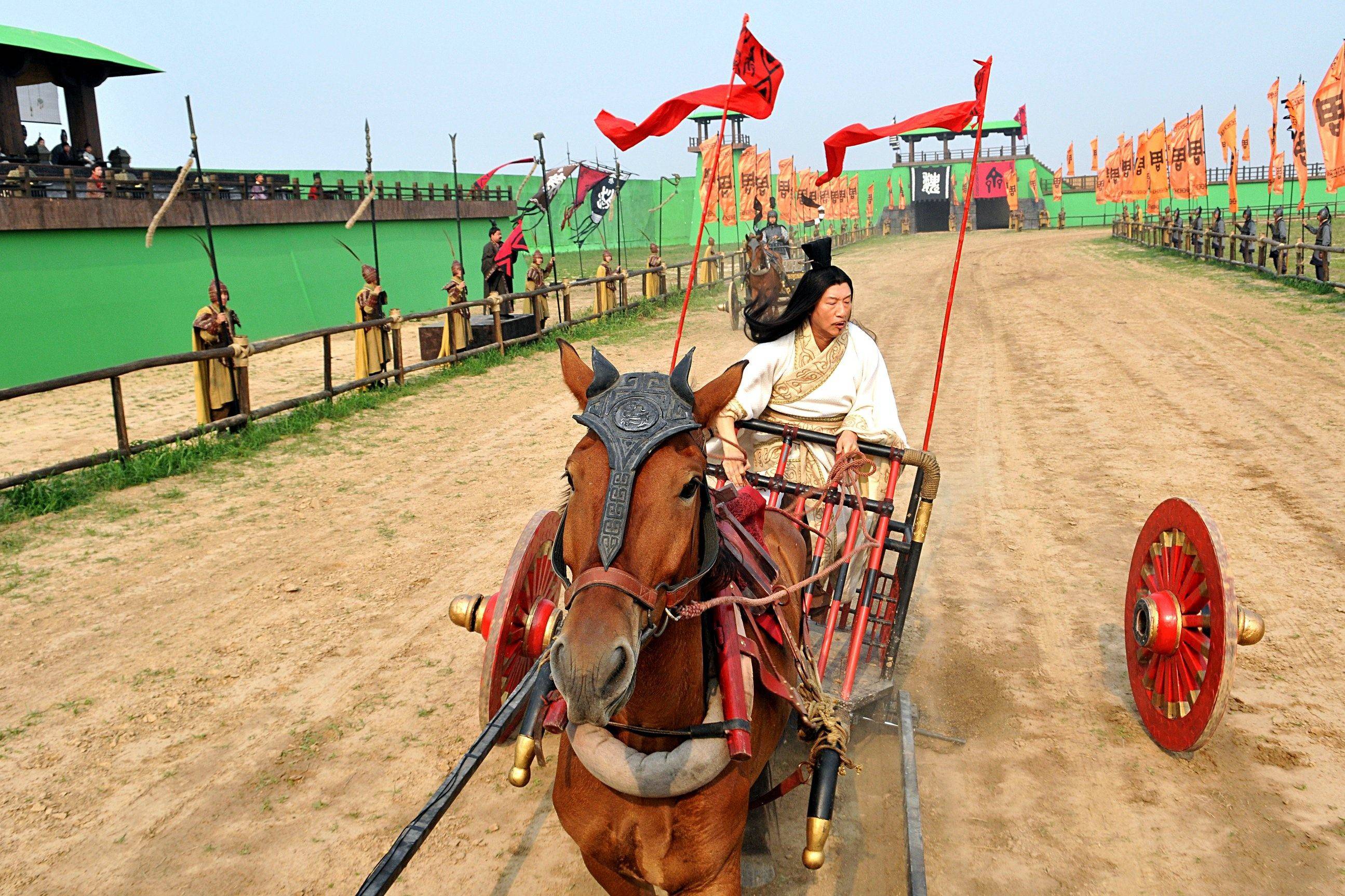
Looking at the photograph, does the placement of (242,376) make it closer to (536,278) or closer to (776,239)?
(536,278)

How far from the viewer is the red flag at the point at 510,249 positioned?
17.3m

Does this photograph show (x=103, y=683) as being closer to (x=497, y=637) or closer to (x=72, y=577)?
(x=72, y=577)

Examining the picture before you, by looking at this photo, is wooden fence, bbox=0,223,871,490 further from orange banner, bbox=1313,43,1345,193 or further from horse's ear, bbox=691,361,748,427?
orange banner, bbox=1313,43,1345,193

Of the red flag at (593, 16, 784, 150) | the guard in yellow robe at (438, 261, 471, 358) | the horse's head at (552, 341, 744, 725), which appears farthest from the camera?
the guard in yellow robe at (438, 261, 471, 358)

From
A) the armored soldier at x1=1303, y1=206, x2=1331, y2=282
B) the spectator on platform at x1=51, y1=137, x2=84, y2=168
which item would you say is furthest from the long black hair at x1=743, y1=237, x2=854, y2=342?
the spectator on platform at x1=51, y1=137, x2=84, y2=168

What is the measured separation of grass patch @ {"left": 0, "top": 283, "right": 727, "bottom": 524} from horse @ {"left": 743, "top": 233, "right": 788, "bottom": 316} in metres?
4.65

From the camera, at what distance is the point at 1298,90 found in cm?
2220

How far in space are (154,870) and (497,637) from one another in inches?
59.6

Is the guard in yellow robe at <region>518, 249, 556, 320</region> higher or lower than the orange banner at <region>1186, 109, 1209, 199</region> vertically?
lower

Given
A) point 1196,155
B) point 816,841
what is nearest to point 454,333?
point 816,841

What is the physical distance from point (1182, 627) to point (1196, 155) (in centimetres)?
2920

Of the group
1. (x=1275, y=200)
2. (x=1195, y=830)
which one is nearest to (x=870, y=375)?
(x=1195, y=830)

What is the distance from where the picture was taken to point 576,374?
235 cm

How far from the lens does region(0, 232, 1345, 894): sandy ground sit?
3.41 m
